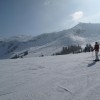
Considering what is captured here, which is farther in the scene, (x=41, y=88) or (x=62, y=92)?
(x=41, y=88)

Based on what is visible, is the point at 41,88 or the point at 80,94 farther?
the point at 41,88

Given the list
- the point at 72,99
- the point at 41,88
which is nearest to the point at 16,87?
the point at 41,88

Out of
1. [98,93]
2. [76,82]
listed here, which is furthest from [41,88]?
[98,93]

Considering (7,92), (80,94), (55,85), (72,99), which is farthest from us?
(55,85)

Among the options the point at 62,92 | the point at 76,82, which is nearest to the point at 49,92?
the point at 62,92

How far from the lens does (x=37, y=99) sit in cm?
703

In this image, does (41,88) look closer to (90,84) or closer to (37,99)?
(37,99)

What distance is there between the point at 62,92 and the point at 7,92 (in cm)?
253

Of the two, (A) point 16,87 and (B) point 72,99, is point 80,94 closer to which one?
(B) point 72,99

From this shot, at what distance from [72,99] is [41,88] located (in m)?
2.21

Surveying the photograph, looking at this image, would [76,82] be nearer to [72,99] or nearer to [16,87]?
[72,99]

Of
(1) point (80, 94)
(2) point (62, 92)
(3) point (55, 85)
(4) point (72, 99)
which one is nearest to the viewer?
(4) point (72, 99)

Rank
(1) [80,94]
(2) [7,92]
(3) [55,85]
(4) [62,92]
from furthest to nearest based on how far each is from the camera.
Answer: (3) [55,85] < (2) [7,92] < (4) [62,92] < (1) [80,94]

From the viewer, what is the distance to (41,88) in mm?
8578
